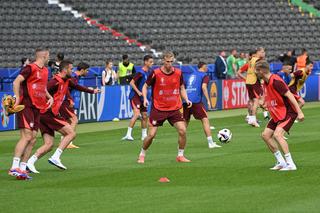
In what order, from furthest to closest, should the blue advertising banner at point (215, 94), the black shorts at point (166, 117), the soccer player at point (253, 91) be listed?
1. the blue advertising banner at point (215, 94)
2. the soccer player at point (253, 91)
3. the black shorts at point (166, 117)

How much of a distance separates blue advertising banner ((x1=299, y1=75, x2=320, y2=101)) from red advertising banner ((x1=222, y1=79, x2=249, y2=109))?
3659mm

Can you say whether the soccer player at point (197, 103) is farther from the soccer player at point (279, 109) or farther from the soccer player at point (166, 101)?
the soccer player at point (279, 109)

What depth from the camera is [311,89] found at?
42156 millimetres

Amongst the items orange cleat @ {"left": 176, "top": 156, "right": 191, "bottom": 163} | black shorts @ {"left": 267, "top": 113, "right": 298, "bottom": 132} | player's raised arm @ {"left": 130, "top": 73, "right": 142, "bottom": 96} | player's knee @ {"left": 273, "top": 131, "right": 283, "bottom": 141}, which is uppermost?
black shorts @ {"left": 267, "top": 113, "right": 298, "bottom": 132}

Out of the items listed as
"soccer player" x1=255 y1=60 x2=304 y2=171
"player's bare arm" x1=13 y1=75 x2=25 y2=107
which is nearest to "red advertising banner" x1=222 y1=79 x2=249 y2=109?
"soccer player" x1=255 y1=60 x2=304 y2=171

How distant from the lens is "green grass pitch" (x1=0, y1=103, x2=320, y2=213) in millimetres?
12633

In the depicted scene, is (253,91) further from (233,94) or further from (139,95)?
(233,94)

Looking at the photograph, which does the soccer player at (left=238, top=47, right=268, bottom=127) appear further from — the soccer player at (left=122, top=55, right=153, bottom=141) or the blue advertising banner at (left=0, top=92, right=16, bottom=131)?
the blue advertising banner at (left=0, top=92, right=16, bottom=131)

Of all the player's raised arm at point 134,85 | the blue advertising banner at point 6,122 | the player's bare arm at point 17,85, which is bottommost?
the blue advertising banner at point 6,122

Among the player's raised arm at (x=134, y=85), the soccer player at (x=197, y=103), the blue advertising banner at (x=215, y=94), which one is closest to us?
the soccer player at (x=197, y=103)

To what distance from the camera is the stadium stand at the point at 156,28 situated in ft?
133

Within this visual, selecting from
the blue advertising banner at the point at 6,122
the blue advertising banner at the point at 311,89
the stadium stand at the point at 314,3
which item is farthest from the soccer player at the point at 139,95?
the stadium stand at the point at 314,3

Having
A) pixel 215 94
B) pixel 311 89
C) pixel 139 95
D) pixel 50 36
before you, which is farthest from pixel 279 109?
pixel 311 89

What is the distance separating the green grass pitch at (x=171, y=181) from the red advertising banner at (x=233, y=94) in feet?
44.9
